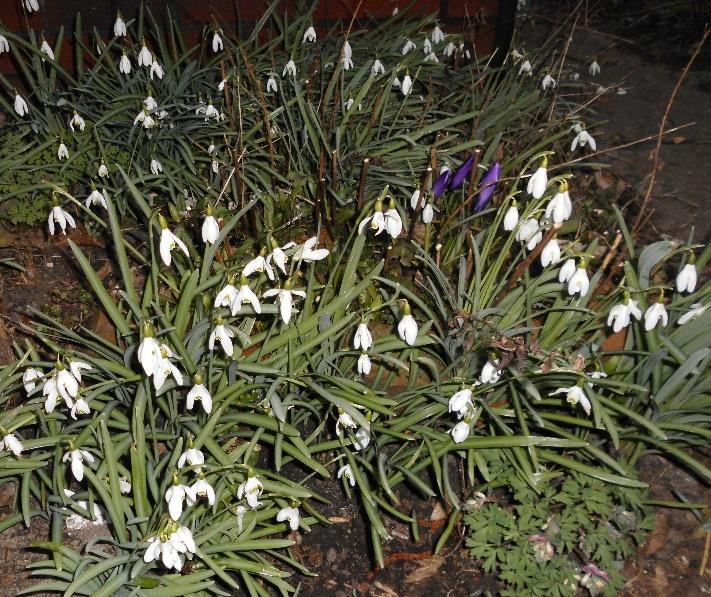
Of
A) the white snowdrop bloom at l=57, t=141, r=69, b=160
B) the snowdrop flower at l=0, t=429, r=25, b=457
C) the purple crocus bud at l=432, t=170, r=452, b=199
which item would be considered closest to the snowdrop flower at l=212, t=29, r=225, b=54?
the white snowdrop bloom at l=57, t=141, r=69, b=160

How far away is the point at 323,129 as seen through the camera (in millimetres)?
3082

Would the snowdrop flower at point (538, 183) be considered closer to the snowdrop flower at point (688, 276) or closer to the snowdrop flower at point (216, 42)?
the snowdrop flower at point (688, 276)

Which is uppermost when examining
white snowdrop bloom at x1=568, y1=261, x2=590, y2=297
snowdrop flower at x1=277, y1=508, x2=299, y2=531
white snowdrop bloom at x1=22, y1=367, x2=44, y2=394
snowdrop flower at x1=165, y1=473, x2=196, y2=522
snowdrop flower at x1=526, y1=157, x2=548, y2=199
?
snowdrop flower at x1=526, y1=157, x2=548, y2=199

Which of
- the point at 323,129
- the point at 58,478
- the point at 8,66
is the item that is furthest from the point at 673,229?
the point at 8,66

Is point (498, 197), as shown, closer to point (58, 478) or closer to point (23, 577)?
point (58, 478)

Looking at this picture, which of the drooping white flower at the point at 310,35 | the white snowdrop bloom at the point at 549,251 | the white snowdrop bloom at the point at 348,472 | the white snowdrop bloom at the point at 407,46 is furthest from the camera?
the white snowdrop bloom at the point at 407,46

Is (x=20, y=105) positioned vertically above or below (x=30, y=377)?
above

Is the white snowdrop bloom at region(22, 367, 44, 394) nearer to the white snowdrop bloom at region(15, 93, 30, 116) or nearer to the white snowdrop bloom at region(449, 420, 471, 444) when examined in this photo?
the white snowdrop bloom at region(449, 420, 471, 444)

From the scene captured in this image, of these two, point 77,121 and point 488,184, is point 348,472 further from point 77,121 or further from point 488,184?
point 77,121

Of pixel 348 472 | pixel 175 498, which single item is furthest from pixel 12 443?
pixel 348 472

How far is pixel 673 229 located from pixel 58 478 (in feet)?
9.79

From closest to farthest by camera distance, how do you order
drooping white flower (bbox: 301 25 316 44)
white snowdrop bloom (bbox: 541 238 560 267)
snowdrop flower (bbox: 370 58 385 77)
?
1. white snowdrop bloom (bbox: 541 238 560 267)
2. snowdrop flower (bbox: 370 58 385 77)
3. drooping white flower (bbox: 301 25 316 44)

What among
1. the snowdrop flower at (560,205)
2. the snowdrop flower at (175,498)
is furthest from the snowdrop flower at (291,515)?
the snowdrop flower at (560,205)

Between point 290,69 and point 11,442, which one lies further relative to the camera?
point 290,69
